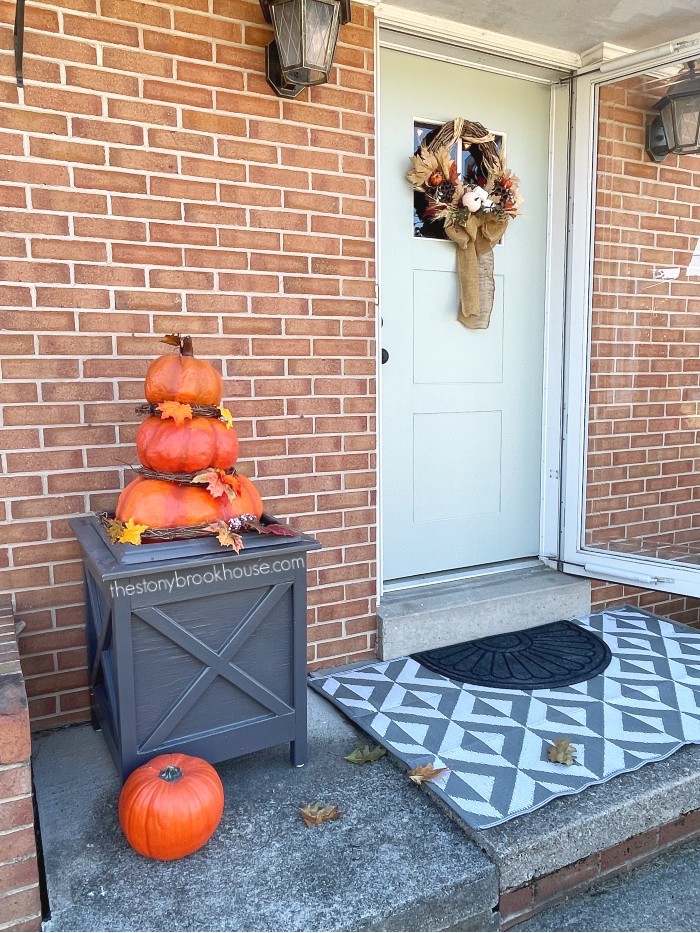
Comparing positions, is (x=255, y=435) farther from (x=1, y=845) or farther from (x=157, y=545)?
(x=1, y=845)

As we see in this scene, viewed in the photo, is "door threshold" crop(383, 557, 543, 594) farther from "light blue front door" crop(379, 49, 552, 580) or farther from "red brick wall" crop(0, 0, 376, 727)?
"red brick wall" crop(0, 0, 376, 727)

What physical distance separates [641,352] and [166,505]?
2.63 m

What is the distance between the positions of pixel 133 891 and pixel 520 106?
3.45 m

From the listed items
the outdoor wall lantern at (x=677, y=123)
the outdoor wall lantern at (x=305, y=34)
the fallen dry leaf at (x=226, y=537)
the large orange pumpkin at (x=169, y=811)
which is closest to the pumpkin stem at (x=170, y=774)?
the large orange pumpkin at (x=169, y=811)

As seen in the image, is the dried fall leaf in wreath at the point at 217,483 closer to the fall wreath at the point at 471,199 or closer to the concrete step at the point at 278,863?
the concrete step at the point at 278,863

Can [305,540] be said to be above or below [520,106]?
below

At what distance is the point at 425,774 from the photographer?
204cm

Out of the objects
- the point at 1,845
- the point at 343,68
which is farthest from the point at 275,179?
the point at 1,845

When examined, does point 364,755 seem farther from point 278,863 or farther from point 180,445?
point 180,445

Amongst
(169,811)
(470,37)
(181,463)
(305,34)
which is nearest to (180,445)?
(181,463)

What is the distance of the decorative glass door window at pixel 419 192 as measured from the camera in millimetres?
3047

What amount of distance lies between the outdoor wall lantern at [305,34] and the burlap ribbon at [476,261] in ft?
3.22

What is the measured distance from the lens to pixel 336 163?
267 centimetres

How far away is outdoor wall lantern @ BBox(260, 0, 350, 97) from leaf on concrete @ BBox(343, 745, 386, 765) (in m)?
2.27
